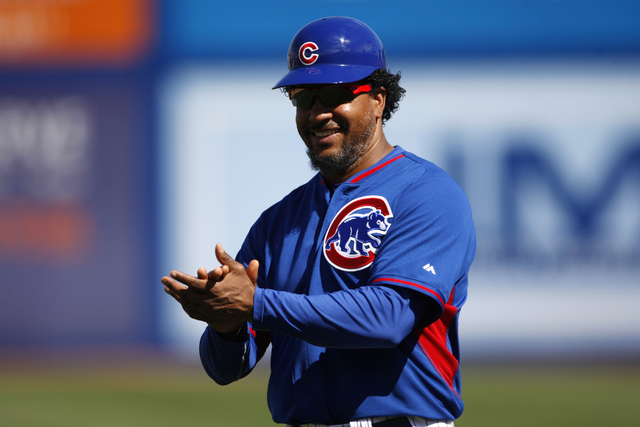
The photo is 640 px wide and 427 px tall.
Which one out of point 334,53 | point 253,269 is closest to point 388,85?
point 334,53

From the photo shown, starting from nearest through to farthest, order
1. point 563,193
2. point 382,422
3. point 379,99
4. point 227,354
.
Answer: point 382,422, point 227,354, point 379,99, point 563,193

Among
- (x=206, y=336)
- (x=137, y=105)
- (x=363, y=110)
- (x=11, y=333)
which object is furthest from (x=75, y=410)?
(x=363, y=110)

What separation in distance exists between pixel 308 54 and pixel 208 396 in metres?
4.46

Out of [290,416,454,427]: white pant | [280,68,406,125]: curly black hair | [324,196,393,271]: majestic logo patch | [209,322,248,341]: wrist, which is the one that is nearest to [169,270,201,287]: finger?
[209,322,248,341]: wrist

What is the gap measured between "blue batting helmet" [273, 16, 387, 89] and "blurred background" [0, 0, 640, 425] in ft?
16.6

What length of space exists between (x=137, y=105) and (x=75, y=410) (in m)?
3.45

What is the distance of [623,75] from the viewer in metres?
7.08

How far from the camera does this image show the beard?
2.02 meters

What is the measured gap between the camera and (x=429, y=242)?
1.74 metres

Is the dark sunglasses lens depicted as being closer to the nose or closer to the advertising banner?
the nose

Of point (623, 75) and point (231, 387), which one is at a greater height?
point (623, 75)

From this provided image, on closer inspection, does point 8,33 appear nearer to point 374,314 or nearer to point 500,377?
point 500,377

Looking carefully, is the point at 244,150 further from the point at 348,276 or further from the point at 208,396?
the point at 348,276

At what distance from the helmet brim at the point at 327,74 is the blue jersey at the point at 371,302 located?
274 mm
